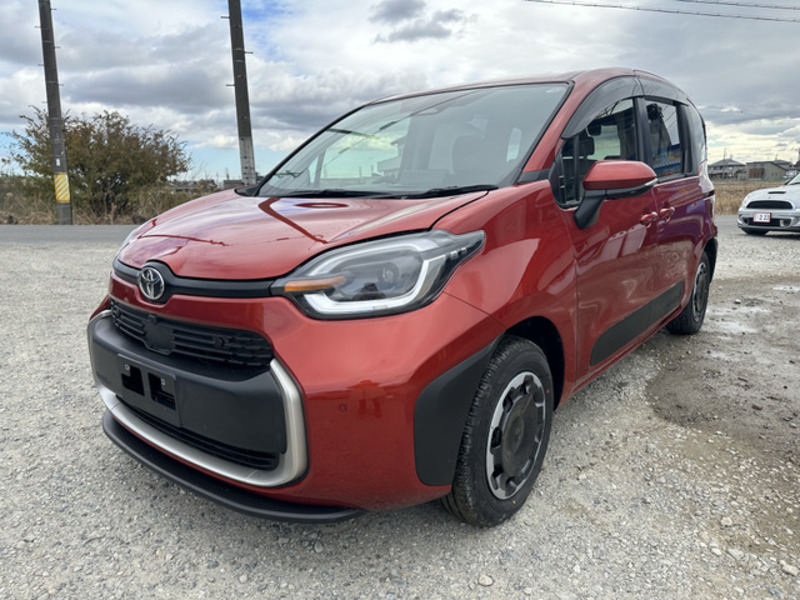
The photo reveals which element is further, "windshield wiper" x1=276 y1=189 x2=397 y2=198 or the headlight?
"windshield wiper" x1=276 y1=189 x2=397 y2=198

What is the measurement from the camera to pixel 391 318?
1.58 metres

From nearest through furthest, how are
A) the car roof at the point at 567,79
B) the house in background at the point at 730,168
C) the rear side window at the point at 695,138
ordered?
the car roof at the point at 567,79 < the rear side window at the point at 695,138 < the house in background at the point at 730,168

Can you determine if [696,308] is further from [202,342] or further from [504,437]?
[202,342]

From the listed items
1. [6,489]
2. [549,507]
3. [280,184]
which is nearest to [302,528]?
[549,507]

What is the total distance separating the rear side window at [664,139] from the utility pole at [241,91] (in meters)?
8.51

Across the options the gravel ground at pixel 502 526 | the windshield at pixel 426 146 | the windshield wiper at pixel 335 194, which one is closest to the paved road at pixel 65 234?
the gravel ground at pixel 502 526

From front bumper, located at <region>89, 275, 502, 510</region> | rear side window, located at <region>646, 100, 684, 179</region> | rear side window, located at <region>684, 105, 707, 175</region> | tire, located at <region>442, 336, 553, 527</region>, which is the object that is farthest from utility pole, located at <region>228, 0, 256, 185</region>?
front bumper, located at <region>89, 275, 502, 510</region>

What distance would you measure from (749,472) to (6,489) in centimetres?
301

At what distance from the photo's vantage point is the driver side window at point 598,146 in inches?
89.2

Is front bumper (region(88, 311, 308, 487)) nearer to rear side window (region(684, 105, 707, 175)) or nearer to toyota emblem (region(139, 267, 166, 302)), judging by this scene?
toyota emblem (region(139, 267, 166, 302))

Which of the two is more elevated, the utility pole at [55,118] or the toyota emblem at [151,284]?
the utility pole at [55,118]

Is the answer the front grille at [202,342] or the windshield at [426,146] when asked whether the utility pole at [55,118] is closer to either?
the windshield at [426,146]

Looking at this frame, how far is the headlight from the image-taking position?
1602 mm

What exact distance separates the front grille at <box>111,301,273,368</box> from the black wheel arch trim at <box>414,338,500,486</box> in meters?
0.47
